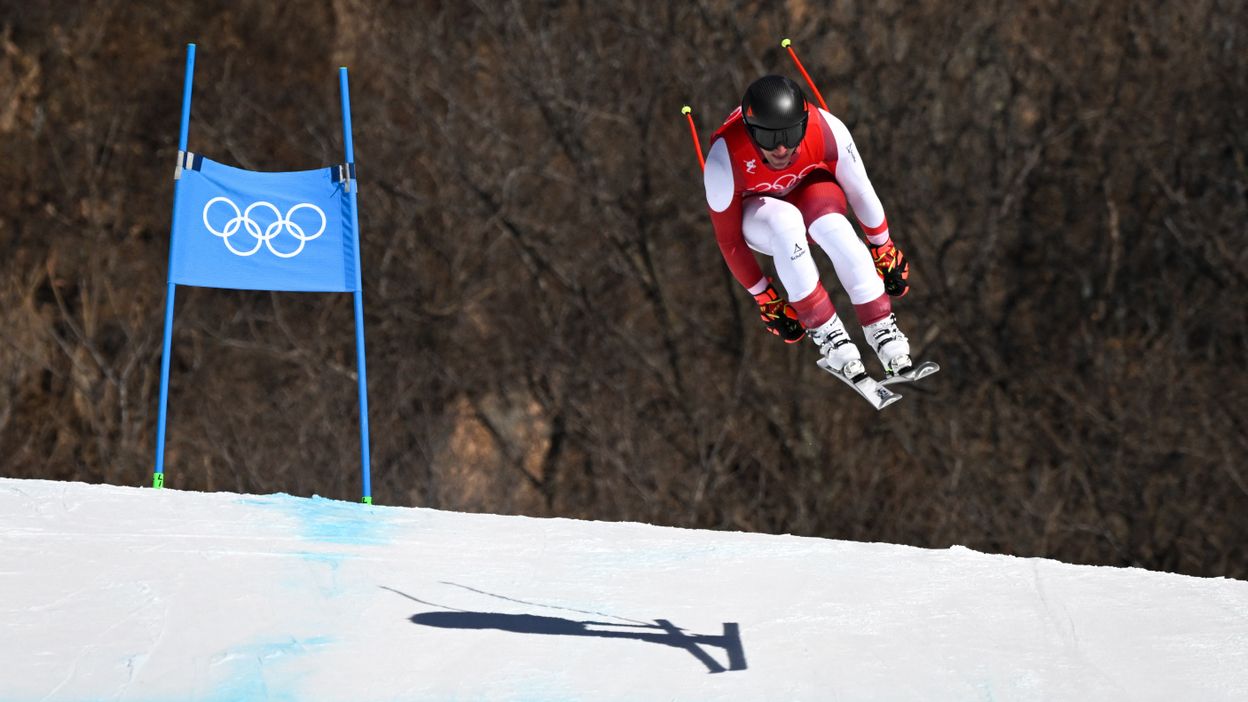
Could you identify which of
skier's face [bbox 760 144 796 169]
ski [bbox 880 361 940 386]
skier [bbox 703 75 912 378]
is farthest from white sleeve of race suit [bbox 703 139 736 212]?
ski [bbox 880 361 940 386]

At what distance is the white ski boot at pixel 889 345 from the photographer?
736cm

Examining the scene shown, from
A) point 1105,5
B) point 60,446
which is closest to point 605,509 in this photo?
point 60,446

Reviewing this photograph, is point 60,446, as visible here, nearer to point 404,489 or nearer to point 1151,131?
point 404,489

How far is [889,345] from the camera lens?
7.37 metres

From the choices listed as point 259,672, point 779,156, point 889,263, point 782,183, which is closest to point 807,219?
point 782,183

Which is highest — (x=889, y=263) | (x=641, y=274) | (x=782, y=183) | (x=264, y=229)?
(x=641, y=274)

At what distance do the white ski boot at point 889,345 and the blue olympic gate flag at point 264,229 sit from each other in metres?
4.00

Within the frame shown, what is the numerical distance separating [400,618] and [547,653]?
2.50 ft

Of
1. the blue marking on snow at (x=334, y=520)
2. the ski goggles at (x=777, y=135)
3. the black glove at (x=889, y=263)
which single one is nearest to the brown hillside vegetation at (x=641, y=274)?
the blue marking on snow at (x=334, y=520)

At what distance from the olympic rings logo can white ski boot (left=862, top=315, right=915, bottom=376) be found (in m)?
4.52

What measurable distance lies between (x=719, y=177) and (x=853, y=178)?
552 millimetres

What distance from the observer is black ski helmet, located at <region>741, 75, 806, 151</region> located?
272 inches

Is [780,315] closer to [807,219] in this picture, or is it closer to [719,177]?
[807,219]

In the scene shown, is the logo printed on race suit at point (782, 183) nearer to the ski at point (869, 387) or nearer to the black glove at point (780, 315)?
the black glove at point (780, 315)
